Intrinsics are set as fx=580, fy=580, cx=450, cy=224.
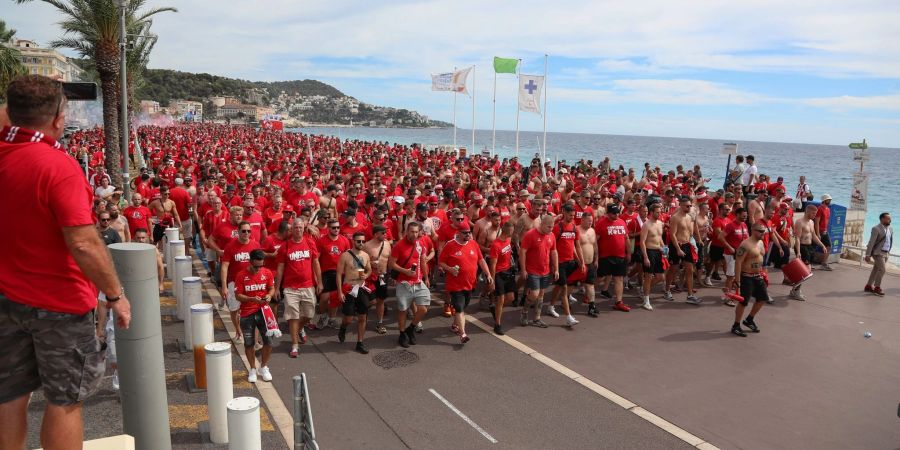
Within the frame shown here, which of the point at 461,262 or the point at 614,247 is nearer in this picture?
the point at 461,262

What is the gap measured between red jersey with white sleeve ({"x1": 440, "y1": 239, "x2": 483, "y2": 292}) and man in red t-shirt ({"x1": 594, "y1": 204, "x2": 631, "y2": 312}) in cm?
274

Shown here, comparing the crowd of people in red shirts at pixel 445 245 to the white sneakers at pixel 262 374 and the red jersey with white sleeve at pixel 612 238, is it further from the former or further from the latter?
the white sneakers at pixel 262 374

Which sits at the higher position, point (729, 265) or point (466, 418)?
point (729, 265)

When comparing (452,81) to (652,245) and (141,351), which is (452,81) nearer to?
(652,245)

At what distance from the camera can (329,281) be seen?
8641mm

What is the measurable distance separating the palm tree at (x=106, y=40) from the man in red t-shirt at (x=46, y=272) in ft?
51.2

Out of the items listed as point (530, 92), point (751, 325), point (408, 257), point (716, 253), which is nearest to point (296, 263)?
point (408, 257)

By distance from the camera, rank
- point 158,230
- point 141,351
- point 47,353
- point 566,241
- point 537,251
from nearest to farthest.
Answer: point 47,353 < point 141,351 < point 537,251 < point 566,241 < point 158,230

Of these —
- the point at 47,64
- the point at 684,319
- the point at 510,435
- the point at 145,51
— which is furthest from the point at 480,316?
the point at 47,64

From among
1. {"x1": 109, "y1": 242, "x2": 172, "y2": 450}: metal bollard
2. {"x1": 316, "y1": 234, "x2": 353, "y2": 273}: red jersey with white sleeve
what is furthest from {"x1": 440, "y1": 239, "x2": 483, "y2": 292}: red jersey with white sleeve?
{"x1": 109, "y1": 242, "x2": 172, "y2": 450}: metal bollard

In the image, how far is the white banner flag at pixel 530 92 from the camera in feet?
80.8

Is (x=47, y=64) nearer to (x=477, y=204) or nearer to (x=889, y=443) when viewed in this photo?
(x=477, y=204)

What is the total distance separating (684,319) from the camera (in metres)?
9.66

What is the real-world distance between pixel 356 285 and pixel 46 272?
5.33 metres
